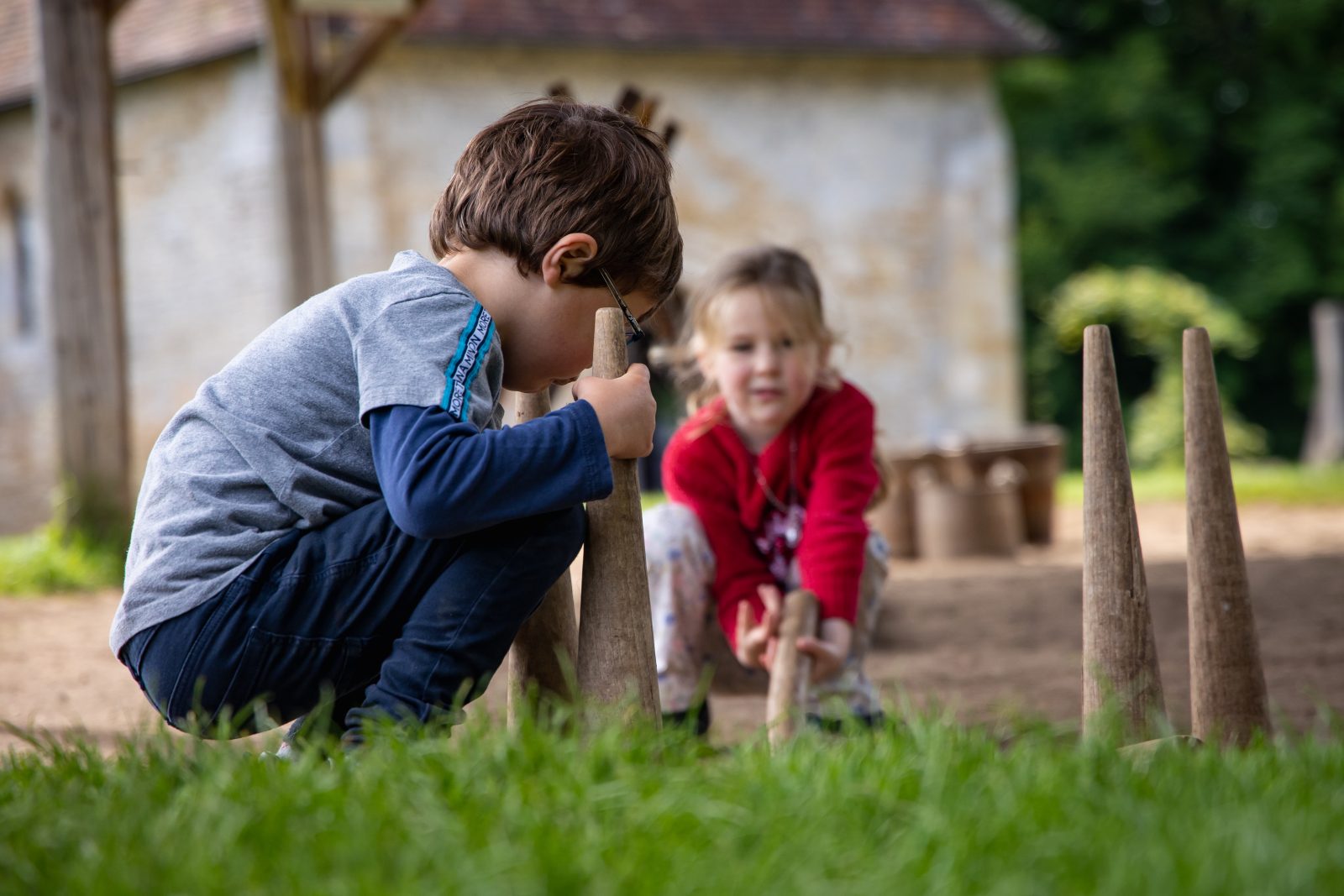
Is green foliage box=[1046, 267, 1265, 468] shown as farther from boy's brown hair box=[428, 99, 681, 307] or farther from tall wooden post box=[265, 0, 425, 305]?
boy's brown hair box=[428, 99, 681, 307]

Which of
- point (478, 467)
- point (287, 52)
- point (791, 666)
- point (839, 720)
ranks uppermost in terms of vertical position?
point (287, 52)

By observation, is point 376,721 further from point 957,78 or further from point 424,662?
point 957,78

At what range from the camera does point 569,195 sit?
2170 millimetres

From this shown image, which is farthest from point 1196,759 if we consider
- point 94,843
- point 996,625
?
point 996,625

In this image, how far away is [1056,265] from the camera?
22.0 meters

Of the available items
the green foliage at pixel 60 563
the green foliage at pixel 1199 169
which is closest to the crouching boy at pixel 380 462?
the green foliage at pixel 60 563

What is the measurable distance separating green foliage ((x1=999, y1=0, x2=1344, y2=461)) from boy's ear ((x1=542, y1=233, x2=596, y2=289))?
20788 mm

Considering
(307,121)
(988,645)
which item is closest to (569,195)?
(988,645)

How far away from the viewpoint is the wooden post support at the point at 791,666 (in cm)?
277

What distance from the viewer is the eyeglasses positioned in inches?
87.3

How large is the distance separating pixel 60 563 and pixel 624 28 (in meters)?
8.79

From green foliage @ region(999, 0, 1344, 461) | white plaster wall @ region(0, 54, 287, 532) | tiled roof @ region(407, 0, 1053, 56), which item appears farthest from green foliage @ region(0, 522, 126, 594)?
green foliage @ region(999, 0, 1344, 461)

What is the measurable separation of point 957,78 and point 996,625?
10748mm

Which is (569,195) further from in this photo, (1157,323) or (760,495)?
(1157,323)
